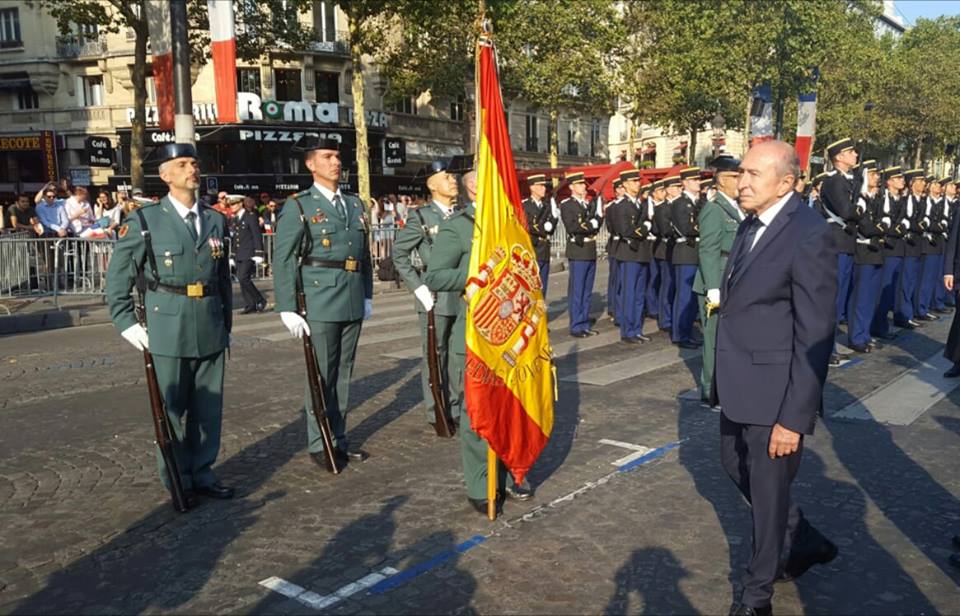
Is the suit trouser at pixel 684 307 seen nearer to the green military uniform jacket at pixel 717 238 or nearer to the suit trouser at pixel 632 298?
the suit trouser at pixel 632 298

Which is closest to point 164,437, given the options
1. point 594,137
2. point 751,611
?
point 751,611

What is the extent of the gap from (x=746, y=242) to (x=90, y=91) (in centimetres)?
4271

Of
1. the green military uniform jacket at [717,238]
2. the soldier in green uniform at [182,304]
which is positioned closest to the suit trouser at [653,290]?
the green military uniform jacket at [717,238]

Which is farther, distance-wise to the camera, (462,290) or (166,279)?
(462,290)

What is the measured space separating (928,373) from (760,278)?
252 inches

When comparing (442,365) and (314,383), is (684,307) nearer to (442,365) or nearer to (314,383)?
(442,365)

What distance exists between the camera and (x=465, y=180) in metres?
5.59

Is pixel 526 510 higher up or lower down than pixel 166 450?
lower down

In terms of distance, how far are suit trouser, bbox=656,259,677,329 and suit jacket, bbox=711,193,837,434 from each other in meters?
8.11

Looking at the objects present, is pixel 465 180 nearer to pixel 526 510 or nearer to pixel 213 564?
pixel 526 510

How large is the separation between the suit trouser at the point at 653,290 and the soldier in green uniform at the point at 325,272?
22.9 feet

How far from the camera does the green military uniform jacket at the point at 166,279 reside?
15.9ft

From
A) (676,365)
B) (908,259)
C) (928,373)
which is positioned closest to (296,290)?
(676,365)

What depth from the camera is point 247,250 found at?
14.6 m
